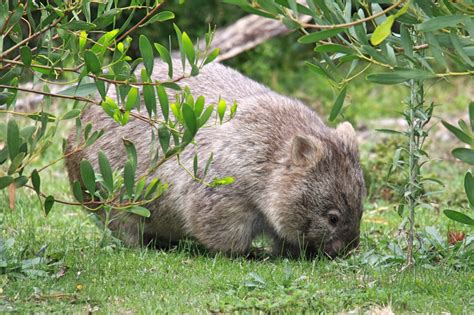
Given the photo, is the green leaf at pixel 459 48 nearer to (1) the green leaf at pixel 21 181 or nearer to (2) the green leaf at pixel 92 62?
(2) the green leaf at pixel 92 62

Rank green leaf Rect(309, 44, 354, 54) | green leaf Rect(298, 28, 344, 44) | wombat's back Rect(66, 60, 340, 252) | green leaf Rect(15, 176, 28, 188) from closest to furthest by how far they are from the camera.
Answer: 1. green leaf Rect(298, 28, 344, 44)
2. green leaf Rect(309, 44, 354, 54)
3. green leaf Rect(15, 176, 28, 188)
4. wombat's back Rect(66, 60, 340, 252)

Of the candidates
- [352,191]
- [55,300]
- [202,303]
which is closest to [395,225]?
[352,191]

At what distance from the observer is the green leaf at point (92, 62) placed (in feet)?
15.0

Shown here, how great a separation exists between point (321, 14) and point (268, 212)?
2210mm

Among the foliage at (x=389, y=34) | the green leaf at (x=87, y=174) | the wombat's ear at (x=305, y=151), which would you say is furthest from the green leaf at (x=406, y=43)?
the wombat's ear at (x=305, y=151)

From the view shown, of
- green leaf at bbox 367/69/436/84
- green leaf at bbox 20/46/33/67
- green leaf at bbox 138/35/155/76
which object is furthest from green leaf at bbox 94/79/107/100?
green leaf at bbox 367/69/436/84

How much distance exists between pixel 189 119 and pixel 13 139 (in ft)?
2.84

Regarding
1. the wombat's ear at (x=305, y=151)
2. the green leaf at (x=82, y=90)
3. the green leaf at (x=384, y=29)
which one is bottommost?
the wombat's ear at (x=305, y=151)

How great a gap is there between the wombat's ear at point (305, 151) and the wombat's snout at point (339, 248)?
58cm

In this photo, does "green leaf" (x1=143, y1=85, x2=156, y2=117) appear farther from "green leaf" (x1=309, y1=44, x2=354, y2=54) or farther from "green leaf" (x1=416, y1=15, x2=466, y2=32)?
"green leaf" (x1=416, y1=15, x2=466, y2=32)

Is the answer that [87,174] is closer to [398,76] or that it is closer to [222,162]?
[398,76]

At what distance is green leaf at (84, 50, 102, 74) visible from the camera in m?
4.58

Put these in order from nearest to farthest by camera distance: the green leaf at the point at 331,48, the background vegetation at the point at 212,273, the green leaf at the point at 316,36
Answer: the green leaf at the point at 316,36 < the green leaf at the point at 331,48 < the background vegetation at the point at 212,273

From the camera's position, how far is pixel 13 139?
4520mm
